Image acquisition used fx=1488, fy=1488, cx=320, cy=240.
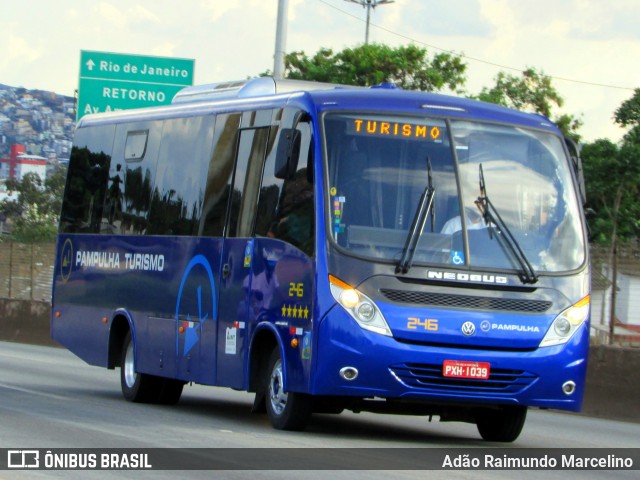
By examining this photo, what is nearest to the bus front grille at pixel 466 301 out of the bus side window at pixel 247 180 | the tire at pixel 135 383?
the bus side window at pixel 247 180

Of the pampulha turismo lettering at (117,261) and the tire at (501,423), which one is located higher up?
the pampulha turismo lettering at (117,261)

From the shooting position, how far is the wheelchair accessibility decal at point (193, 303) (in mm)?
14703

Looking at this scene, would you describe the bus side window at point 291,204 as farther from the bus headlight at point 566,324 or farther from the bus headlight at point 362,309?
the bus headlight at point 566,324

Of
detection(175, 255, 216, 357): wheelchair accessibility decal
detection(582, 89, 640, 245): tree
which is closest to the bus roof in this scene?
detection(175, 255, 216, 357): wheelchair accessibility decal

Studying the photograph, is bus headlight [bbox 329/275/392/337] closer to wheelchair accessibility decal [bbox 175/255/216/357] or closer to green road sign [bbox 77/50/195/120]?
wheelchair accessibility decal [bbox 175/255/216/357]

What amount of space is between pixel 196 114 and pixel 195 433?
4264mm

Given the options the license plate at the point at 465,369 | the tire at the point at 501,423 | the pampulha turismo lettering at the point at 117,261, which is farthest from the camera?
the pampulha turismo lettering at the point at 117,261

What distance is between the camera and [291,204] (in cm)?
1302

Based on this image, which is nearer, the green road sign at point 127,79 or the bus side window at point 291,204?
the bus side window at point 291,204

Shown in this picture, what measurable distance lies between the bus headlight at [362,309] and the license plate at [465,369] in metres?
0.55

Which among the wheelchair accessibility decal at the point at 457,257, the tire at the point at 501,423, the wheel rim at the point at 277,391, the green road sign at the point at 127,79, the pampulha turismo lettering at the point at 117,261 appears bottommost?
the tire at the point at 501,423

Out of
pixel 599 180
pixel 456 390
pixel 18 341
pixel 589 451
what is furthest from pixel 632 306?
pixel 599 180

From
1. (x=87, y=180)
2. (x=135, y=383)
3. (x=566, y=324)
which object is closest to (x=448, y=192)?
(x=566, y=324)

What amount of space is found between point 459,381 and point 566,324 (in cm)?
110
